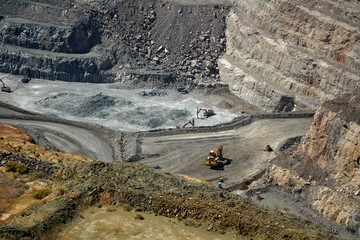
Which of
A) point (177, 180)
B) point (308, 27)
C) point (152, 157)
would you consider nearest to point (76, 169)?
point (177, 180)

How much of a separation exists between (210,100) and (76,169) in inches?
1292

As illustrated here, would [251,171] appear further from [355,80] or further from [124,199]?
[124,199]

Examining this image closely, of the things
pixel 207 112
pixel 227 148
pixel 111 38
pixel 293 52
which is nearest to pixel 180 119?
pixel 207 112

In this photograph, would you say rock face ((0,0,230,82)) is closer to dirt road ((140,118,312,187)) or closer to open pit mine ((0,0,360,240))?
open pit mine ((0,0,360,240))

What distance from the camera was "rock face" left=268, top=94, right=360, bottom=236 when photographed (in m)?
27.3

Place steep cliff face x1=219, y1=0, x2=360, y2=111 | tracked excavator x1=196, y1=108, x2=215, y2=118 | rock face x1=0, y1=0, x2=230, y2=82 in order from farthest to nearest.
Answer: rock face x1=0, y1=0, x2=230, y2=82
tracked excavator x1=196, y1=108, x2=215, y2=118
steep cliff face x1=219, y1=0, x2=360, y2=111

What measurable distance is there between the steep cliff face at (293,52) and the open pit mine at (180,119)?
5.5 inches

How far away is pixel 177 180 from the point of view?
22688mm

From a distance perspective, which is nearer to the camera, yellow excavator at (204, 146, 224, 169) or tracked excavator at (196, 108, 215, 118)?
yellow excavator at (204, 146, 224, 169)

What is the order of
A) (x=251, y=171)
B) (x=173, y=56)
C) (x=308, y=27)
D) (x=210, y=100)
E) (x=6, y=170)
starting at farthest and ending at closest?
(x=173, y=56) → (x=210, y=100) → (x=308, y=27) → (x=251, y=171) → (x=6, y=170)

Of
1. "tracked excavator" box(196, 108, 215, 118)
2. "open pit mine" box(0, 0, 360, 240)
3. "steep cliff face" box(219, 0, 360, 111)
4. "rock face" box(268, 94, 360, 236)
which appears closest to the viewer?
"open pit mine" box(0, 0, 360, 240)

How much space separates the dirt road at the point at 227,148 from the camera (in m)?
36.8

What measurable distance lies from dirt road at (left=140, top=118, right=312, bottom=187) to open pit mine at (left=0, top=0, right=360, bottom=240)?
6.8 inches

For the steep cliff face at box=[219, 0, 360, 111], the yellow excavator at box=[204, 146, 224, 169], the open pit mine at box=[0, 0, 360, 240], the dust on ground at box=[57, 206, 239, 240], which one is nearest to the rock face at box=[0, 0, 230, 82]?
the open pit mine at box=[0, 0, 360, 240]
